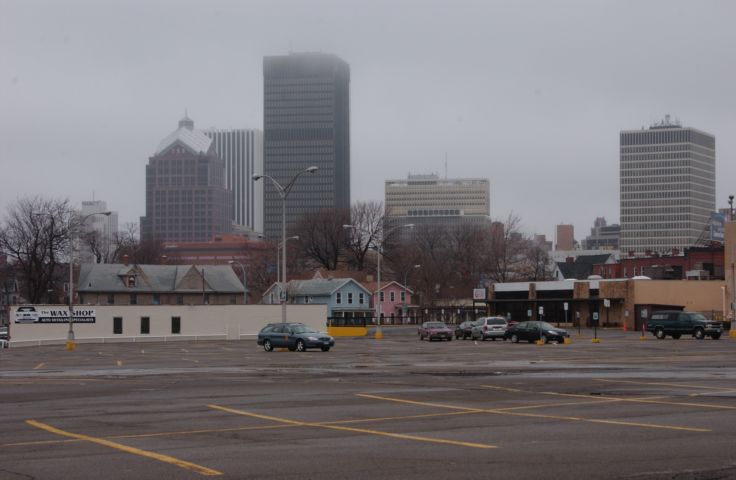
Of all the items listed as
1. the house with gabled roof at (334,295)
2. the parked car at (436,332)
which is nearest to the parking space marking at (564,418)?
the parked car at (436,332)

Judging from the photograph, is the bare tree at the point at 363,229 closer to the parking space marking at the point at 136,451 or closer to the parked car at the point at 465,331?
the parked car at the point at 465,331

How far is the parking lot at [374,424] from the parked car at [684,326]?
103 ft

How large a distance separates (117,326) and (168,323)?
3674 mm

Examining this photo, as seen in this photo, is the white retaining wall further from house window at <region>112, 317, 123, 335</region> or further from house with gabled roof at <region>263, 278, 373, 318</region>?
house with gabled roof at <region>263, 278, 373, 318</region>

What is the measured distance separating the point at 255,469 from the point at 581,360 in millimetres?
25816

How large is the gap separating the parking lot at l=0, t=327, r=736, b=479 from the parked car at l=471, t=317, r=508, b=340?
3287cm

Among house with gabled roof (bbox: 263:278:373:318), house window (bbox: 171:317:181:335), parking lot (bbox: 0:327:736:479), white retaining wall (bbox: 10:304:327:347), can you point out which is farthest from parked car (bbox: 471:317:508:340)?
house with gabled roof (bbox: 263:278:373:318)

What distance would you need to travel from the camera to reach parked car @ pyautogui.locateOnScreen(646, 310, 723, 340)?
195 feet

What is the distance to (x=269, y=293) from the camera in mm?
116750

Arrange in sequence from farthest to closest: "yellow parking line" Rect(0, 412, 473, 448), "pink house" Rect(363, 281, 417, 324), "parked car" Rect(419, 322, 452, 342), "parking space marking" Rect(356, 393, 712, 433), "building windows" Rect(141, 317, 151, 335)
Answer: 1. "pink house" Rect(363, 281, 417, 324)
2. "building windows" Rect(141, 317, 151, 335)
3. "parked car" Rect(419, 322, 452, 342)
4. "parking space marking" Rect(356, 393, 712, 433)
5. "yellow parking line" Rect(0, 412, 473, 448)

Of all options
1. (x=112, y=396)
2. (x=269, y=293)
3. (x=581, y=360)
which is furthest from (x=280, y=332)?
(x=269, y=293)

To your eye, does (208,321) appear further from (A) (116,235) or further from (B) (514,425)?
(A) (116,235)

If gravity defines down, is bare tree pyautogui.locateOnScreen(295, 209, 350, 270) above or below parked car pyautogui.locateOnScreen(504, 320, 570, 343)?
above

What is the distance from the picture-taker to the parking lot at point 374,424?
1177 centimetres
